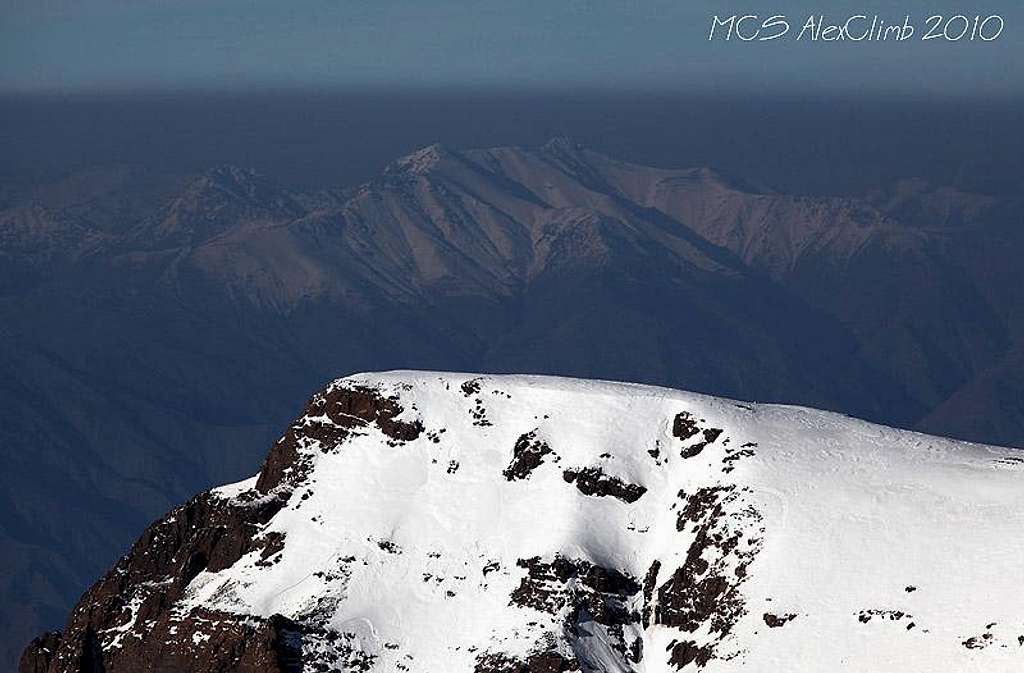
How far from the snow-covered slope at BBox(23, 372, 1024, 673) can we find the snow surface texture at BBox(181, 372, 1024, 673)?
7.5 inches

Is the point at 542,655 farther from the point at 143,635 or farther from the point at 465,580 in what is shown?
the point at 143,635

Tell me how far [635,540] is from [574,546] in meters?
5.46

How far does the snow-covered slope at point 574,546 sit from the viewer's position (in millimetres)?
115438

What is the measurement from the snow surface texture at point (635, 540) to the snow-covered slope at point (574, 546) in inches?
7.5

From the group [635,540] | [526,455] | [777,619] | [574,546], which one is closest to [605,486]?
[635,540]

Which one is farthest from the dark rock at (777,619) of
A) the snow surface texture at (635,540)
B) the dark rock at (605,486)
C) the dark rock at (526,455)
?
the dark rock at (526,455)

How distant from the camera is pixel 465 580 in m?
126

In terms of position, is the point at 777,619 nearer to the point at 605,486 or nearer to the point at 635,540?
the point at 635,540

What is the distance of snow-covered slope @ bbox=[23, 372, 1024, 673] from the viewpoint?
11544 cm

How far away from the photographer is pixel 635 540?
424 ft

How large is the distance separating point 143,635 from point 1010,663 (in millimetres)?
61508

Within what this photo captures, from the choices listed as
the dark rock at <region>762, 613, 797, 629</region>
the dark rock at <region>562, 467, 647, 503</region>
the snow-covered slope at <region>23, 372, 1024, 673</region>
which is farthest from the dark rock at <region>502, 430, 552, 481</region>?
the dark rock at <region>762, 613, 797, 629</region>

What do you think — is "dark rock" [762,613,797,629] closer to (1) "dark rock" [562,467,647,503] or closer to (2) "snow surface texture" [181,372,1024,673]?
(2) "snow surface texture" [181,372,1024,673]

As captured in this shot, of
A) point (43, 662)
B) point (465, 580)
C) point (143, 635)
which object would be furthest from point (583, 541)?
point (43, 662)
